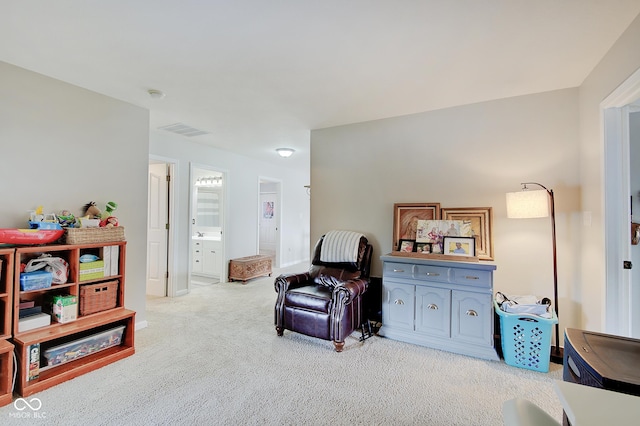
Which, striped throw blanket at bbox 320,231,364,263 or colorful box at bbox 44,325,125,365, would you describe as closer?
colorful box at bbox 44,325,125,365

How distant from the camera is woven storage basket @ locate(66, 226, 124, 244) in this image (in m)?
2.39

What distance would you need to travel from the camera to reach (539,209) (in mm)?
2521

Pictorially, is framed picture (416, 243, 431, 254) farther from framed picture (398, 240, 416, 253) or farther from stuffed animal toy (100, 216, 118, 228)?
stuffed animal toy (100, 216, 118, 228)

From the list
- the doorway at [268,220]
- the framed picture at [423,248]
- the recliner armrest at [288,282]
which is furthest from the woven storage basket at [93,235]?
the doorway at [268,220]

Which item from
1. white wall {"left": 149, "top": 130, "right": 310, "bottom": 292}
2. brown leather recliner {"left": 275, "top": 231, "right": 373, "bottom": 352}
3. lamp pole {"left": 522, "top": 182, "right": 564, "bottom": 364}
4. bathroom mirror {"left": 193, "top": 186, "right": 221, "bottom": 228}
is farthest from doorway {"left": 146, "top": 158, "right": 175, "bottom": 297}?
lamp pole {"left": 522, "top": 182, "right": 564, "bottom": 364}

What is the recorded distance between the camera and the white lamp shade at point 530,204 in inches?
99.1

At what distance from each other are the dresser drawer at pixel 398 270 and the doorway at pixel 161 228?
3248 millimetres

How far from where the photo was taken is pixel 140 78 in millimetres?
2553

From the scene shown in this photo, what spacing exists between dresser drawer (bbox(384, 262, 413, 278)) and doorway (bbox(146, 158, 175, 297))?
10.7 ft

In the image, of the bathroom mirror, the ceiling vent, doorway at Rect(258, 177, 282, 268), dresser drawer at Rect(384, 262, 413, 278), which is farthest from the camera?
doorway at Rect(258, 177, 282, 268)

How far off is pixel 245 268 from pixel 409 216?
3173mm

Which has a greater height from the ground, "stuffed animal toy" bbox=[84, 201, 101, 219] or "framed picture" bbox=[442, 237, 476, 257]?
"stuffed animal toy" bbox=[84, 201, 101, 219]

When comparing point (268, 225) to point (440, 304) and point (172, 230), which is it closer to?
point (172, 230)

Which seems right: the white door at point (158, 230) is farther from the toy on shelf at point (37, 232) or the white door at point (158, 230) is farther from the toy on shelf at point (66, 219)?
the toy on shelf at point (37, 232)
